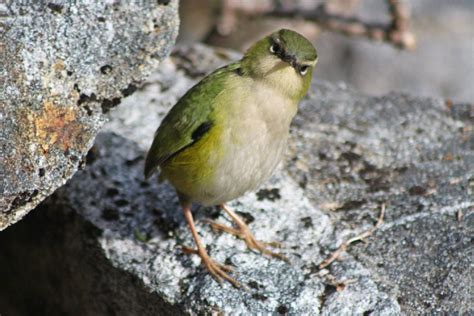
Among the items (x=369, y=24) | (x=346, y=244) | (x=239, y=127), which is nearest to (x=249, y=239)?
(x=346, y=244)

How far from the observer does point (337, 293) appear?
15.3 feet

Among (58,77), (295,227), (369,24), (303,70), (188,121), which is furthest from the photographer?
(369,24)

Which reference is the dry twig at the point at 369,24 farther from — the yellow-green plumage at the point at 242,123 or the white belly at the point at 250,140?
the white belly at the point at 250,140

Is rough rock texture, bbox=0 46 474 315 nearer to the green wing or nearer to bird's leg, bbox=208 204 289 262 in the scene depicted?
bird's leg, bbox=208 204 289 262

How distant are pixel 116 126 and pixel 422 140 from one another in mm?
2529

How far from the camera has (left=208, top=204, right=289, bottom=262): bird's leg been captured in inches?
196

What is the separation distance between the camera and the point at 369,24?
307 inches

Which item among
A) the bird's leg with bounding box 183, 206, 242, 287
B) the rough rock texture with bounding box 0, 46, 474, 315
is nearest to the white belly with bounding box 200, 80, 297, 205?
the bird's leg with bounding box 183, 206, 242, 287

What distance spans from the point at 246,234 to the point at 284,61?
122 cm

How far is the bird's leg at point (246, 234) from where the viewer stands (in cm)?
499

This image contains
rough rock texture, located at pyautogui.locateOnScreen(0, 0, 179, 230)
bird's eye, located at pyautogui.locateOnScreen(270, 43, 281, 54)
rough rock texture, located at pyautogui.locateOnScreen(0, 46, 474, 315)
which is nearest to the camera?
rough rock texture, located at pyautogui.locateOnScreen(0, 0, 179, 230)

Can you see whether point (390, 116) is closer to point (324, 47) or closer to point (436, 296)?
point (436, 296)

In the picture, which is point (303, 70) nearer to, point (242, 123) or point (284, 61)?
point (284, 61)

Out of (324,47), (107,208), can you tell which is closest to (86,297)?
(107,208)
